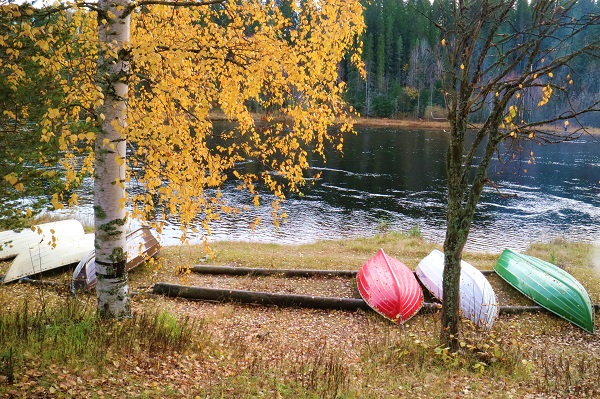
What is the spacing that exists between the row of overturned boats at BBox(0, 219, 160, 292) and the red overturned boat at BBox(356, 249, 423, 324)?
5.29 meters

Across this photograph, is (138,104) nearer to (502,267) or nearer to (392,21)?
(502,267)

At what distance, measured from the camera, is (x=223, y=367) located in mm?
6527

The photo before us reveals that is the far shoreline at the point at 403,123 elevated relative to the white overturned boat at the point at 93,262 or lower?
elevated

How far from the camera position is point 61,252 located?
500 inches

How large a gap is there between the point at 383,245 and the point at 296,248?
3710 mm

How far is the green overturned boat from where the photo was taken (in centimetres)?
1099

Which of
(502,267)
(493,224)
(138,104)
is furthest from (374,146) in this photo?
(138,104)

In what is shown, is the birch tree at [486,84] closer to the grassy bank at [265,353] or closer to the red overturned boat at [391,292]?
the grassy bank at [265,353]

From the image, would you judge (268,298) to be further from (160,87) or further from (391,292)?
(160,87)

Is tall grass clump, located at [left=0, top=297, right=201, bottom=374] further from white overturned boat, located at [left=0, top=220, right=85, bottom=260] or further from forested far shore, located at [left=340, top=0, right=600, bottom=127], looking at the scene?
forested far shore, located at [left=340, top=0, right=600, bottom=127]

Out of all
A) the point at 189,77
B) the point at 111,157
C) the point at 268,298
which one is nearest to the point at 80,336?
the point at 111,157

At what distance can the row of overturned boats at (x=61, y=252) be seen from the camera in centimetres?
1129

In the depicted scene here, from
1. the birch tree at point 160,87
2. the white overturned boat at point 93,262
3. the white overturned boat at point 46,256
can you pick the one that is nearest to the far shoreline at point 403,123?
the white overturned boat at point 93,262

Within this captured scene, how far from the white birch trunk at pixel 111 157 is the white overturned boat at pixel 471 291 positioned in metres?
7.59
